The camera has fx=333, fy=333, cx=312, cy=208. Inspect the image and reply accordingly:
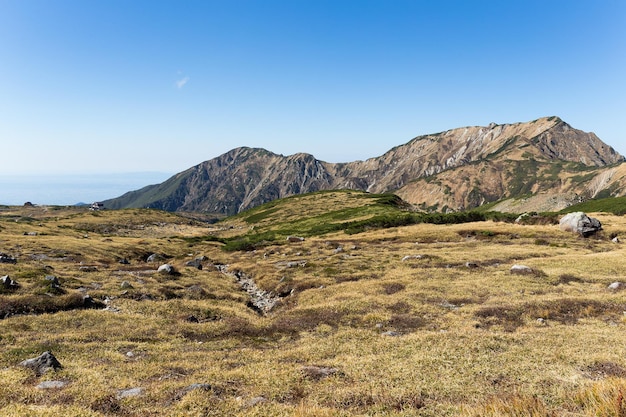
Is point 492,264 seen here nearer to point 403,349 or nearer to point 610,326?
point 610,326

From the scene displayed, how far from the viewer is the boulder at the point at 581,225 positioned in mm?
77750

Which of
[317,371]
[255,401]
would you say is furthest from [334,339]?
[255,401]

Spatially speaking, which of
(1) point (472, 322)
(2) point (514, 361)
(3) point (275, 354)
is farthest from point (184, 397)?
(1) point (472, 322)

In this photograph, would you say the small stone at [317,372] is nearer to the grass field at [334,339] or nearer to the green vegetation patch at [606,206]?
the grass field at [334,339]

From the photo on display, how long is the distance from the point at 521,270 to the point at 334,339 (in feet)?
107

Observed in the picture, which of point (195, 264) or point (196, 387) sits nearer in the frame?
point (196, 387)

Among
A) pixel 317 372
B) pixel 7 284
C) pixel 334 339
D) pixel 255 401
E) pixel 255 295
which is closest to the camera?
pixel 255 401

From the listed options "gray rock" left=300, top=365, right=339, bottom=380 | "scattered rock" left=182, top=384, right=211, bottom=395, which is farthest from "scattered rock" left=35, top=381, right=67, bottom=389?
"gray rock" left=300, top=365, right=339, bottom=380

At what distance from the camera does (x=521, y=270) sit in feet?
144

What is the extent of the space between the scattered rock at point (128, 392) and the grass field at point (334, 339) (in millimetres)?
99

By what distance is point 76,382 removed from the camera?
16094 millimetres

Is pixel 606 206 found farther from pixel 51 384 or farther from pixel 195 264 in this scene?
pixel 51 384

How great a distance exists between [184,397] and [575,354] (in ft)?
63.7

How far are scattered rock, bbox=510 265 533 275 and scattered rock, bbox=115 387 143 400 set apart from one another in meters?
44.6
